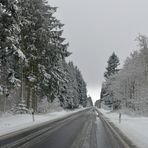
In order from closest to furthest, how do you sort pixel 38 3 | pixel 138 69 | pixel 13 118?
1. pixel 13 118
2. pixel 38 3
3. pixel 138 69

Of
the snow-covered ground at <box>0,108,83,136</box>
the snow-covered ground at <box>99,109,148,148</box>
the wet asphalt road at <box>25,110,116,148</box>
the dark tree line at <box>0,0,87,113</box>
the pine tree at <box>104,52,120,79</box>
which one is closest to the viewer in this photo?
the wet asphalt road at <box>25,110,116,148</box>

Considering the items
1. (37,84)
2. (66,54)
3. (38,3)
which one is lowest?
(37,84)

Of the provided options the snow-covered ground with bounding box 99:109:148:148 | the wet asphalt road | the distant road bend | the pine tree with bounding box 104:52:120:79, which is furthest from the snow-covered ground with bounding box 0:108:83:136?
the pine tree with bounding box 104:52:120:79

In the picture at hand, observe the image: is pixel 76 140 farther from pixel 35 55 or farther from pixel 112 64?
pixel 112 64

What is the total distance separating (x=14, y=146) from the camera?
45.2 ft

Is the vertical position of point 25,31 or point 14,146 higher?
point 25,31

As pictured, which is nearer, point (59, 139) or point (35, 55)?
point (59, 139)

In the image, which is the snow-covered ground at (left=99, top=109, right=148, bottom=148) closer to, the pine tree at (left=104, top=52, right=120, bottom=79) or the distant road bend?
the distant road bend

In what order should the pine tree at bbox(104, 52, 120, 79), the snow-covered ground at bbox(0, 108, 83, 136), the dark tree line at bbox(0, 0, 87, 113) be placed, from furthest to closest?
the pine tree at bbox(104, 52, 120, 79), the dark tree line at bbox(0, 0, 87, 113), the snow-covered ground at bbox(0, 108, 83, 136)

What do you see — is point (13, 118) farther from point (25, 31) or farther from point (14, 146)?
point (14, 146)

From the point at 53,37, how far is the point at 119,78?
26.5 m

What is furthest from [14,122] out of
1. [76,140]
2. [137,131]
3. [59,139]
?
[76,140]

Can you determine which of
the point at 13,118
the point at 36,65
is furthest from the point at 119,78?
the point at 13,118

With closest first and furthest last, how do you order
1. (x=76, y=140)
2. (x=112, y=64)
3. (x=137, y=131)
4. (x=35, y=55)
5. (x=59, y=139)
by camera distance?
1. (x=76, y=140)
2. (x=59, y=139)
3. (x=137, y=131)
4. (x=35, y=55)
5. (x=112, y=64)
